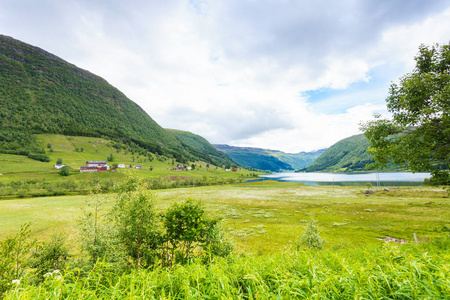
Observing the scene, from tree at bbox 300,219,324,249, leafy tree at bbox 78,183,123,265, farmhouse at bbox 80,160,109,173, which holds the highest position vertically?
farmhouse at bbox 80,160,109,173

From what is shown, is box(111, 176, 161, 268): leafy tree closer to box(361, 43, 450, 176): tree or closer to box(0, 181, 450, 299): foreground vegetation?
box(0, 181, 450, 299): foreground vegetation

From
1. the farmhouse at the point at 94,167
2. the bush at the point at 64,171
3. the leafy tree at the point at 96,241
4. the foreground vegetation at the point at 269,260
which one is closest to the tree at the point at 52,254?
the foreground vegetation at the point at 269,260

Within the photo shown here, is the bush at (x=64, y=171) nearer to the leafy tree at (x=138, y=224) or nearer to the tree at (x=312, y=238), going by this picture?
the leafy tree at (x=138, y=224)

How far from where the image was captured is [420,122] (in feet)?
44.8

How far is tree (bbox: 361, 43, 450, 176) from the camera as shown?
12.7 meters

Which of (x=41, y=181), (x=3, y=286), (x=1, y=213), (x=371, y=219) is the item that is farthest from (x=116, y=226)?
(x=41, y=181)

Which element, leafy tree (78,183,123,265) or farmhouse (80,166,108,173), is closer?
leafy tree (78,183,123,265)

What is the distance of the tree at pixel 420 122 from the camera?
498 inches

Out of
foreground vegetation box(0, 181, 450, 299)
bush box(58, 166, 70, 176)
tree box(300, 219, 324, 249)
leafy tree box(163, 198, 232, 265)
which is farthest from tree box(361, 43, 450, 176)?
bush box(58, 166, 70, 176)

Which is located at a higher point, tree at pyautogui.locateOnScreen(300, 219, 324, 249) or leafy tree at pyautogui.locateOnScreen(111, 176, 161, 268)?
leafy tree at pyautogui.locateOnScreen(111, 176, 161, 268)

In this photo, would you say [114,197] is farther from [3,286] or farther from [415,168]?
[415,168]

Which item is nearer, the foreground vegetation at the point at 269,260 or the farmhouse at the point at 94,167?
the foreground vegetation at the point at 269,260

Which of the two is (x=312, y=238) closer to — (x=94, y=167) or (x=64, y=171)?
(x=64, y=171)

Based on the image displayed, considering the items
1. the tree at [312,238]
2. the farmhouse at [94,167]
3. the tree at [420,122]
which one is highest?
the tree at [420,122]
